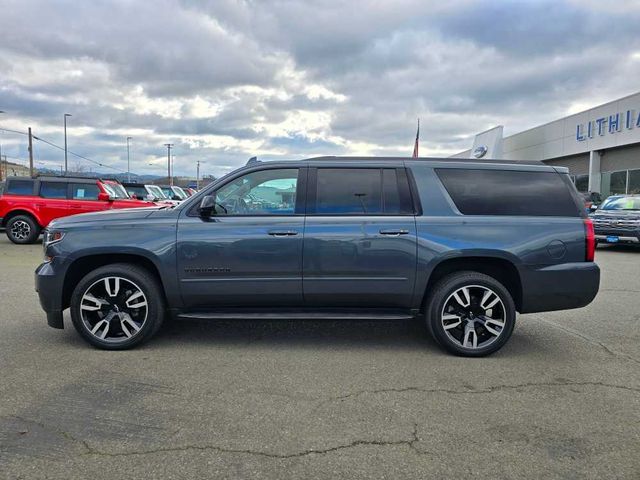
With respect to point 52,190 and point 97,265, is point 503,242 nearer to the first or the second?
point 97,265

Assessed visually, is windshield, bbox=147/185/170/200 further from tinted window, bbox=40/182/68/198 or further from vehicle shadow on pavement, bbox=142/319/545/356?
vehicle shadow on pavement, bbox=142/319/545/356

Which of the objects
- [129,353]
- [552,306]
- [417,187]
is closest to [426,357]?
[552,306]

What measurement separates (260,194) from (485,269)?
2296 mm

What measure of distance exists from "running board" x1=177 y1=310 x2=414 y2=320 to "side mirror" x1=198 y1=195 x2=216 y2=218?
3.06 ft

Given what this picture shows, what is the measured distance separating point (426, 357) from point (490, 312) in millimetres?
730

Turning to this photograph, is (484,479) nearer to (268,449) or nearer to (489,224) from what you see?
(268,449)

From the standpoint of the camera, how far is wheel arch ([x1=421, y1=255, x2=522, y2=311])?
4805mm

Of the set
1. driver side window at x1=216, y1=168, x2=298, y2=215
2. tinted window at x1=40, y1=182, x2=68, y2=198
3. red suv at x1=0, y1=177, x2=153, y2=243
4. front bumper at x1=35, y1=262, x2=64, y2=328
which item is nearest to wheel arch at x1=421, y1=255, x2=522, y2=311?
driver side window at x1=216, y1=168, x2=298, y2=215

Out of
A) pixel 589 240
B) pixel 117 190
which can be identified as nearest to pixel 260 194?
pixel 589 240

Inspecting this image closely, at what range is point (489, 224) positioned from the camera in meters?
4.72

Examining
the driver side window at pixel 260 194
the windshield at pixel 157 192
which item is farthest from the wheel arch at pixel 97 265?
the windshield at pixel 157 192

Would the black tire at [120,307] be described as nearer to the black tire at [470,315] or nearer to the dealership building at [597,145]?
the black tire at [470,315]

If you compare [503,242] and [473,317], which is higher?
[503,242]

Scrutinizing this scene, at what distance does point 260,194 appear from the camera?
4.87 meters
